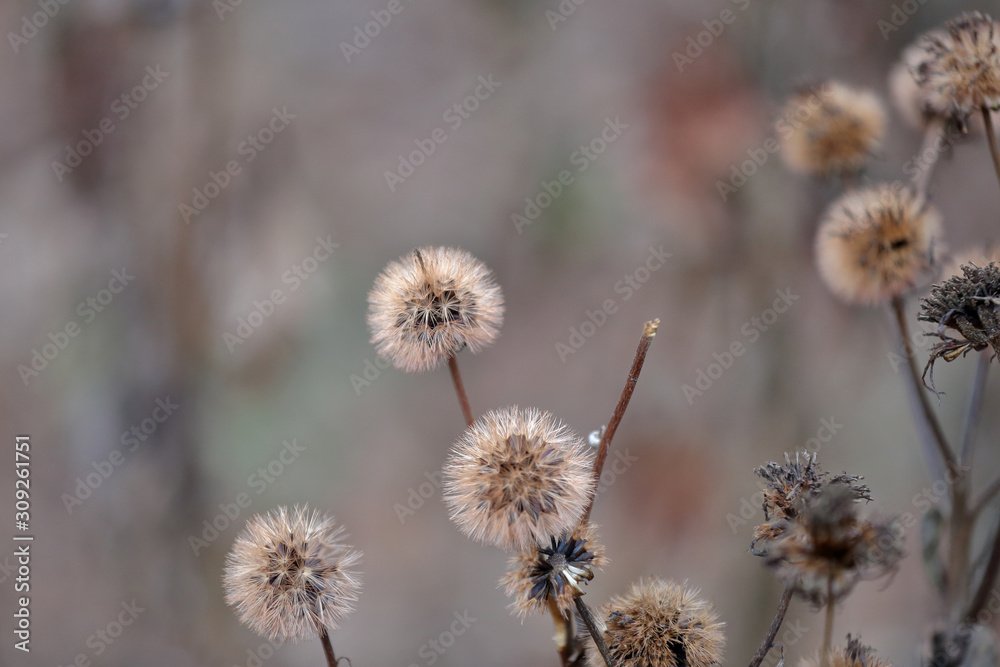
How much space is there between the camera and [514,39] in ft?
3.33

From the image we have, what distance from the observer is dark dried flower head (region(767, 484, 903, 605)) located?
309mm

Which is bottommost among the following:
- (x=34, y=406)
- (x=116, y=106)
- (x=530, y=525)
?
(x=530, y=525)

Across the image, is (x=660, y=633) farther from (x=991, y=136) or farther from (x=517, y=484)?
(x=991, y=136)

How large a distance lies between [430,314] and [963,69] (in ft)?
1.54

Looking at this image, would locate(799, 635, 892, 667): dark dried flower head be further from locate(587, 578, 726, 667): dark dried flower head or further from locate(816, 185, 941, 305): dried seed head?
locate(816, 185, 941, 305): dried seed head

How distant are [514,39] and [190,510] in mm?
903

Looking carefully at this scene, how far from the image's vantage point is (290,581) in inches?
16.7

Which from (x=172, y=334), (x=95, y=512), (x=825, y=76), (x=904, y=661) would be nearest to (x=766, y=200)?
(x=825, y=76)

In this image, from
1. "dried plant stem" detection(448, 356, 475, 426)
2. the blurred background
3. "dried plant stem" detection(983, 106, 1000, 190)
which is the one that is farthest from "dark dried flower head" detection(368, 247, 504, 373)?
the blurred background

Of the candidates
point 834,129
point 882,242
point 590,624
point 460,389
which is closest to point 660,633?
point 590,624

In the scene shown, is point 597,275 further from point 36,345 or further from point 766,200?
point 36,345

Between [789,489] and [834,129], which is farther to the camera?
[834,129]

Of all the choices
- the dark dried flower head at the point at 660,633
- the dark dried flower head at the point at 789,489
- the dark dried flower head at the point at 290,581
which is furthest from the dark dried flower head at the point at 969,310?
the dark dried flower head at the point at 290,581

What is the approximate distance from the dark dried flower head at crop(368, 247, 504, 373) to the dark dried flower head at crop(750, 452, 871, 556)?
208mm
